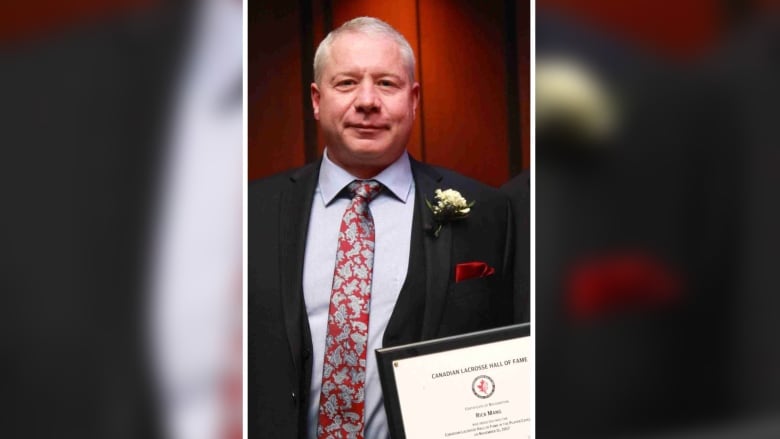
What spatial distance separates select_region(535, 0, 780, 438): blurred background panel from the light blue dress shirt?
2.77 feet

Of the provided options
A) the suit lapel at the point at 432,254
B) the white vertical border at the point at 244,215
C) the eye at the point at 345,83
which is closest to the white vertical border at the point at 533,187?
the suit lapel at the point at 432,254

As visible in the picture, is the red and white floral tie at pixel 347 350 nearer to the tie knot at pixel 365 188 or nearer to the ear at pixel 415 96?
the tie knot at pixel 365 188

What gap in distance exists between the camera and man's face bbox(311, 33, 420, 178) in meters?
4.29

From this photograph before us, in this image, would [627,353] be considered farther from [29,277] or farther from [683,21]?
[29,277]

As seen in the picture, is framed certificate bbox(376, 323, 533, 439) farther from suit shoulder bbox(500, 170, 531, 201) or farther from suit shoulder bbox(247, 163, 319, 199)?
suit shoulder bbox(247, 163, 319, 199)

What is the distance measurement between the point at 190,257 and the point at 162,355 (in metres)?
0.49

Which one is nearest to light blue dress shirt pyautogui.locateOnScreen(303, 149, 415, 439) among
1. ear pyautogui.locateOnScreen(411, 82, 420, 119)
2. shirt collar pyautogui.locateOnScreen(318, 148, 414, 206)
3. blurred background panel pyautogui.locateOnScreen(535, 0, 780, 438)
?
shirt collar pyautogui.locateOnScreen(318, 148, 414, 206)

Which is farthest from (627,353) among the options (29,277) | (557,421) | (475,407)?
(29,277)

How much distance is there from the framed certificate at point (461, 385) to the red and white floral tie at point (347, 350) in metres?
0.12

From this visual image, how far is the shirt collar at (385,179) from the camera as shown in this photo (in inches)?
172

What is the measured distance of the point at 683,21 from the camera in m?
4.63

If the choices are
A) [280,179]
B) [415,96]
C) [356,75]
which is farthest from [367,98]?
[280,179]

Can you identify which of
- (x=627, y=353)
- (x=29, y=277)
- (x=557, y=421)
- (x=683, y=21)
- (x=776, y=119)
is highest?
(x=683, y=21)

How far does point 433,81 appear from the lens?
4.37 meters
